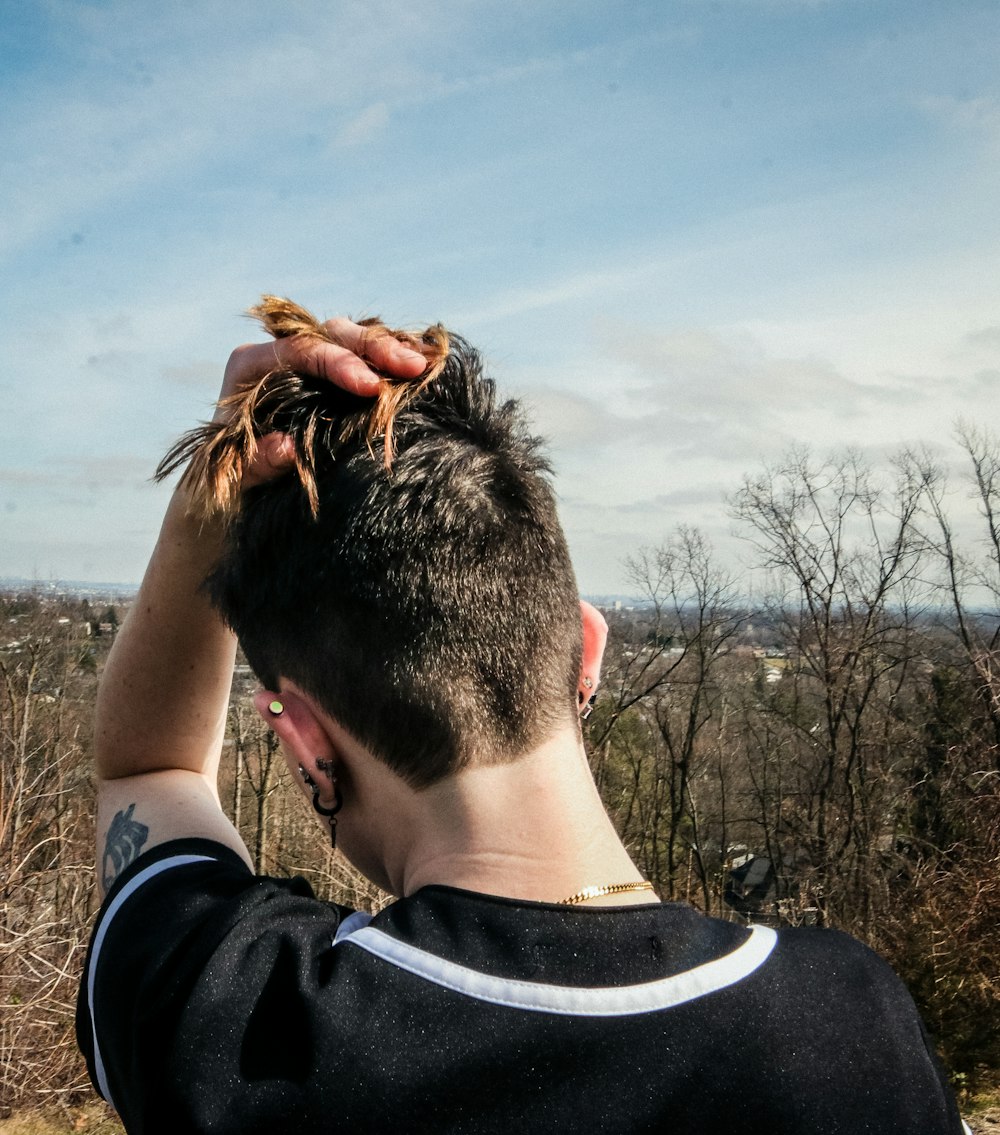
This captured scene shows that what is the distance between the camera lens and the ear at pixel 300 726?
124 cm

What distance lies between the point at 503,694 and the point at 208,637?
568 millimetres

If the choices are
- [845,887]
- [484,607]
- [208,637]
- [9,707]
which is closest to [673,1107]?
[484,607]

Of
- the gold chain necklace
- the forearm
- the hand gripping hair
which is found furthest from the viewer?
the forearm

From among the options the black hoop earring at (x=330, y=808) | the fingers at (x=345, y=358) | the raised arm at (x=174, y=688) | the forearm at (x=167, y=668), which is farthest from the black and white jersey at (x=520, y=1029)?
the fingers at (x=345, y=358)

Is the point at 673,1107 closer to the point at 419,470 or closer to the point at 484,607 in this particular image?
the point at 484,607

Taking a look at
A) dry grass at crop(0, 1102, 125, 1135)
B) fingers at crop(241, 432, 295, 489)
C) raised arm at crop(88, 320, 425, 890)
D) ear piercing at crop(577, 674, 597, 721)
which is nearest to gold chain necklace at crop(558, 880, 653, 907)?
ear piercing at crop(577, 674, 597, 721)

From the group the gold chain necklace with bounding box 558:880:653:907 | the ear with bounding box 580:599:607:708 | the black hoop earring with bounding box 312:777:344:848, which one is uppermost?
the ear with bounding box 580:599:607:708

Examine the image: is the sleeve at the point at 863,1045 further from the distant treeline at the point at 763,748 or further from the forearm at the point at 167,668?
the distant treeline at the point at 763,748

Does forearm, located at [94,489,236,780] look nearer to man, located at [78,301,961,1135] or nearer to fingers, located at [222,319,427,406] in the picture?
man, located at [78,301,961,1135]

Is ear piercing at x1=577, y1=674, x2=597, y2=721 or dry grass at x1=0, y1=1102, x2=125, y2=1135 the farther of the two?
dry grass at x1=0, y1=1102, x2=125, y2=1135

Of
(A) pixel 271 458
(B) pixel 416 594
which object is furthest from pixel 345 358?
(B) pixel 416 594

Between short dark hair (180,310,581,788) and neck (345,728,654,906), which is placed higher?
short dark hair (180,310,581,788)

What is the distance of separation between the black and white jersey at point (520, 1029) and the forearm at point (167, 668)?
1.64ft

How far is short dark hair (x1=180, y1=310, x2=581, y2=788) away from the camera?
3.79 feet
